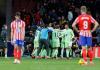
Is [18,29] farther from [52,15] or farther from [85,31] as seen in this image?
[52,15]

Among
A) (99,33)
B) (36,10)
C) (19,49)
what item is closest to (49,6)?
(36,10)

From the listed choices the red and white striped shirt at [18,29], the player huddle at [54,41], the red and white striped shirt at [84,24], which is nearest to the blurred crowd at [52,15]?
the player huddle at [54,41]

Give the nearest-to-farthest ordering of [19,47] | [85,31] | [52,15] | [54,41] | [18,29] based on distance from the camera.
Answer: [85,31] < [19,47] < [18,29] < [54,41] < [52,15]

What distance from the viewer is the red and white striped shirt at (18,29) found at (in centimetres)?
2300

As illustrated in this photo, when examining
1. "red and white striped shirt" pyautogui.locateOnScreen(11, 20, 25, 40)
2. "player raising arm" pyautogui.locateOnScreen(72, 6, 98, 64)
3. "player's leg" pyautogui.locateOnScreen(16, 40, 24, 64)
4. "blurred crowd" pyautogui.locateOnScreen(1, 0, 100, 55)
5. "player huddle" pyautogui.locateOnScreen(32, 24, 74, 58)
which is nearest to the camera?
"player raising arm" pyautogui.locateOnScreen(72, 6, 98, 64)

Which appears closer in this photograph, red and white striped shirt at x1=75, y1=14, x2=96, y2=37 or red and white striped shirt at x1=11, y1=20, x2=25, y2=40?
red and white striped shirt at x1=75, y1=14, x2=96, y2=37

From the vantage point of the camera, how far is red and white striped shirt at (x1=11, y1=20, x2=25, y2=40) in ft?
75.5

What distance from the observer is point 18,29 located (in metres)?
23.2

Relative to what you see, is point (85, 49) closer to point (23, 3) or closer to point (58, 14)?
point (58, 14)

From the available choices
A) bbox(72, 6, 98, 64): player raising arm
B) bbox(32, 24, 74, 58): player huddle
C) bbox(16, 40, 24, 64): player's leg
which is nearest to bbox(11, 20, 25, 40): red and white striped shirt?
bbox(16, 40, 24, 64): player's leg

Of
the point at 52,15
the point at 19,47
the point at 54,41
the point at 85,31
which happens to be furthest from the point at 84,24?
the point at 52,15

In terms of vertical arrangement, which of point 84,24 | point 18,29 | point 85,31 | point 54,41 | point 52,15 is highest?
point 52,15

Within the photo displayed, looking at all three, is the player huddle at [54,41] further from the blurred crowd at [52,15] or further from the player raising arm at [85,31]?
the player raising arm at [85,31]

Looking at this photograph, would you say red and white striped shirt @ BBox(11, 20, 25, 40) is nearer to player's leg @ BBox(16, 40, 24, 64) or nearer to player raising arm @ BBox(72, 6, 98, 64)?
player's leg @ BBox(16, 40, 24, 64)
